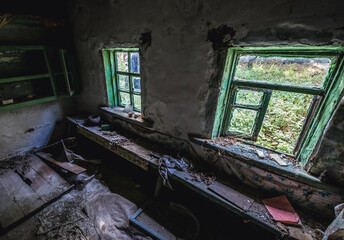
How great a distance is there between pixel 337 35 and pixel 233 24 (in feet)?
2.92

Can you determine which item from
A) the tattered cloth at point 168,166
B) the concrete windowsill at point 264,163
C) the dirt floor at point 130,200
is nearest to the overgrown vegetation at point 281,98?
the concrete windowsill at point 264,163

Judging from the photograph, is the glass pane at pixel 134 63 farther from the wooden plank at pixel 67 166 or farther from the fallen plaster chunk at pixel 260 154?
the fallen plaster chunk at pixel 260 154

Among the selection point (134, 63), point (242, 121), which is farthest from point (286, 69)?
point (134, 63)

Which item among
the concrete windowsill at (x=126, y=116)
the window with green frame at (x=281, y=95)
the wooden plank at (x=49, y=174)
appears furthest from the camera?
the concrete windowsill at (x=126, y=116)

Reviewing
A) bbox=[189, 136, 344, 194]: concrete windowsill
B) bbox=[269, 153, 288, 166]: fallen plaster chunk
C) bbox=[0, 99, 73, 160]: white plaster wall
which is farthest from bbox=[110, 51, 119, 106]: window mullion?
bbox=[269, 153, 288, 166]: fallen plaster chunk

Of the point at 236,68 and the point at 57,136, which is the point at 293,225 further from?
the point at 57,136

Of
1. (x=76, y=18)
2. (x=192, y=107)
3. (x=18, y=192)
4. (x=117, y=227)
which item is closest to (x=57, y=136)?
(x=18, y=192)

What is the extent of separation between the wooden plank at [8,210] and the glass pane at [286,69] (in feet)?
12.3

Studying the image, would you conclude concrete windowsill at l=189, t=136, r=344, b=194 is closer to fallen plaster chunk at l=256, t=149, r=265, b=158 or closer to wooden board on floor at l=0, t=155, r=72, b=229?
fallen plaster chunk at l=256, t=149, r=265, b=158

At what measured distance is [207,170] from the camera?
2309mm

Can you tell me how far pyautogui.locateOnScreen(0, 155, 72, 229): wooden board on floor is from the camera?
7.55 feet

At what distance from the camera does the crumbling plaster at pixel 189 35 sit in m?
1.40

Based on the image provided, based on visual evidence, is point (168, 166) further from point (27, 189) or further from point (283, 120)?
point (27, 189)

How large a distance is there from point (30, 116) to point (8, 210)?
1.99 meters
